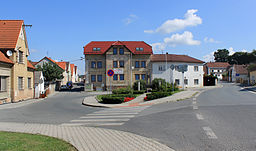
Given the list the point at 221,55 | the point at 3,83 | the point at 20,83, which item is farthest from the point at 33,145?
the point at 221,55

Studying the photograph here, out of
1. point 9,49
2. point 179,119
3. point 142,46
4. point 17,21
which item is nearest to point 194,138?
point 179,119

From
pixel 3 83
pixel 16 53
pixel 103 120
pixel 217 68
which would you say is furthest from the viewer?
pixel 217 68

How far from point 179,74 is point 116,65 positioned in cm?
1499

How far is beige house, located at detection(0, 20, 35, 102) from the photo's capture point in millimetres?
23000

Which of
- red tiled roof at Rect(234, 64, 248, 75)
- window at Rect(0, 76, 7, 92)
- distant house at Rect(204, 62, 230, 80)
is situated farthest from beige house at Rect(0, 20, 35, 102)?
distant house at Rect(204, 62, 230, 80)

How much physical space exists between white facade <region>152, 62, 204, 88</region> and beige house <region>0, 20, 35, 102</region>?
29.8m

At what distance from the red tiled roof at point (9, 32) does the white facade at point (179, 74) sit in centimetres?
3199

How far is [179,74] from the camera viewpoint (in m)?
52.0

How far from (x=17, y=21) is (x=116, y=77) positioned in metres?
26.3

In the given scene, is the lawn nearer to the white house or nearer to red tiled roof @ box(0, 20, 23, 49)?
red tiled roof @ box(0, 20, 23, 49)

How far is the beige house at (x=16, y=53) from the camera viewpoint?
2300 centimetres

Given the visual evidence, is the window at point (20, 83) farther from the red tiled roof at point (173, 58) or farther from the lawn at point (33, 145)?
the red tiled roof at point (173, 58)

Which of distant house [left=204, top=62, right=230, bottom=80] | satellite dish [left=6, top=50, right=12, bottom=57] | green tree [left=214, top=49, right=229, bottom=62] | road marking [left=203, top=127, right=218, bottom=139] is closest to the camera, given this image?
road marking [left=203, top=127, right=218, bottom=139]

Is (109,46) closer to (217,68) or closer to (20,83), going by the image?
(20,83)
